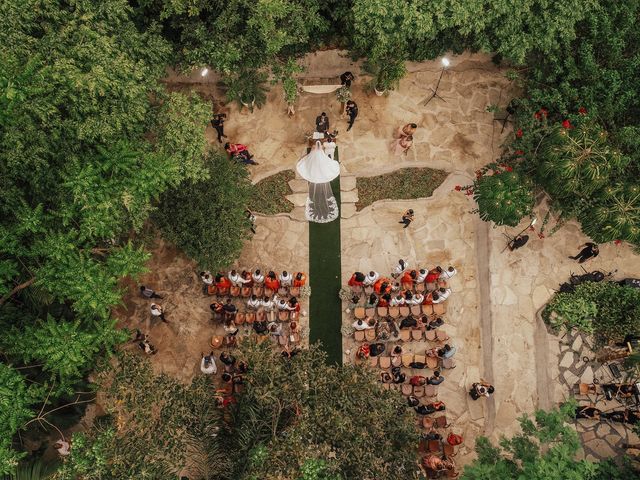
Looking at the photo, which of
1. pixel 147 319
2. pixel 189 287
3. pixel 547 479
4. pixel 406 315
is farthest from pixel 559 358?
pixel 147 319

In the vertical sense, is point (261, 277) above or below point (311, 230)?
below

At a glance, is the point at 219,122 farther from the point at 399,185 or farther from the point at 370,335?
the point at 370,335

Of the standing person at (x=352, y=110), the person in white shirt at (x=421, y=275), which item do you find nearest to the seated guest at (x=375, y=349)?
the person in white shirt at (x=421, y=275)

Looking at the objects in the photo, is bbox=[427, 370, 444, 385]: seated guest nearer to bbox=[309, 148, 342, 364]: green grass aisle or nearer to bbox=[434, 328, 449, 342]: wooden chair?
bbox=[434, 328, 449, 342]: wooden chair

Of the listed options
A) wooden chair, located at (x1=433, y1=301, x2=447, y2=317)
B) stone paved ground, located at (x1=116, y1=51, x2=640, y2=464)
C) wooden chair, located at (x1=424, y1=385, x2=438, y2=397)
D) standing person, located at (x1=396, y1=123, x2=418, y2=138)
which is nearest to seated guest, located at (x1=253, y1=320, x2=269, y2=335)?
stone paved ground, located at (x1=116, y1=51, x2=640, y2=464)

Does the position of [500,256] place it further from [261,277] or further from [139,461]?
[139,461]

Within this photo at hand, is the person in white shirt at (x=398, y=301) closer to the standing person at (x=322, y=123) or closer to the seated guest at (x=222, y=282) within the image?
the seated guest at (x=222, y=282)
